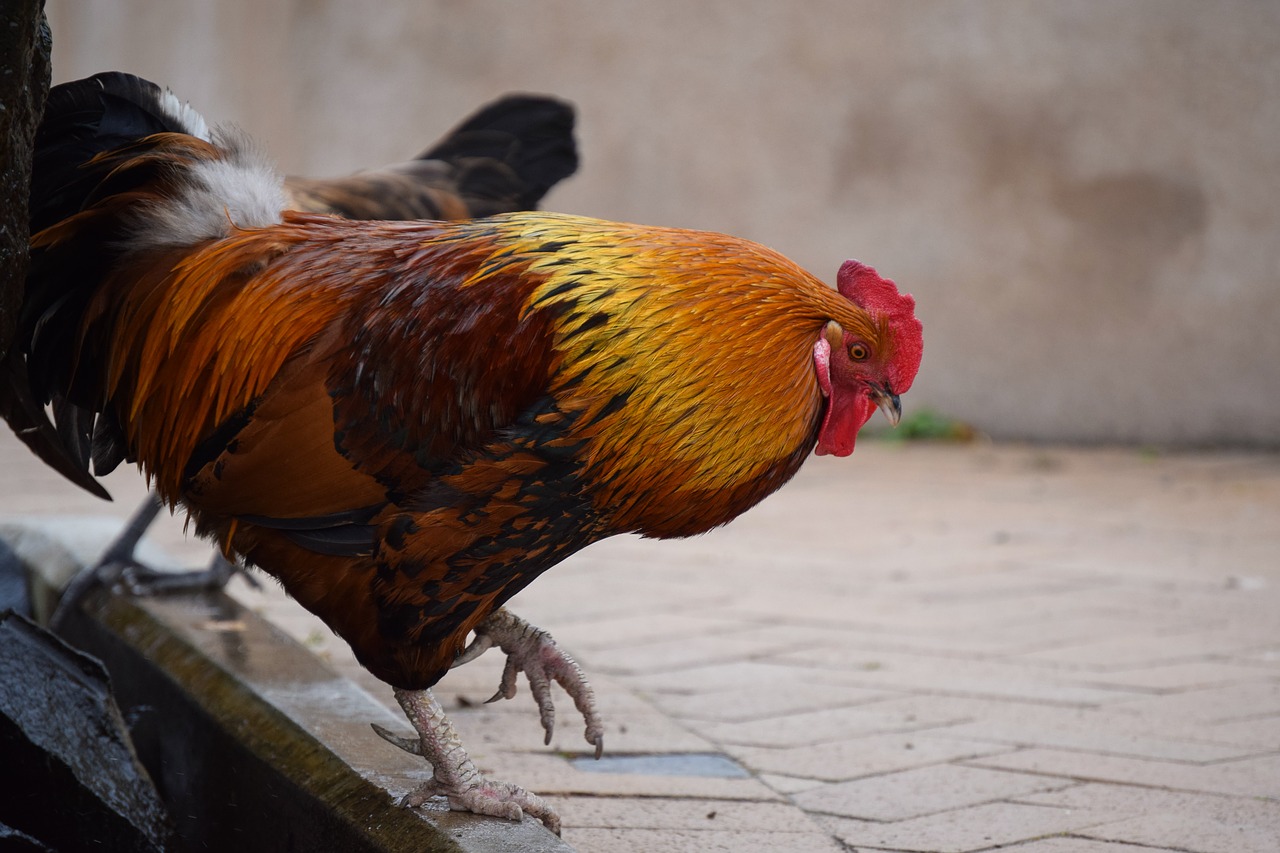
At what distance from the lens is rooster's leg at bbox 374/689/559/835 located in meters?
2.37

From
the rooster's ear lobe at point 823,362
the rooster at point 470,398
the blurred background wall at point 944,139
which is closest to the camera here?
the rooster at point 470,398

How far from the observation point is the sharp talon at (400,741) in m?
2.55

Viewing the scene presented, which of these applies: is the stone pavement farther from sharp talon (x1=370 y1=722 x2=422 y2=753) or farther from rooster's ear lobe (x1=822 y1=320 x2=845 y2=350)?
rooster's ear lobe (x1=822 y1=320 x2=845 y2=350)

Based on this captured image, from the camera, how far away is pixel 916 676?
399 cm

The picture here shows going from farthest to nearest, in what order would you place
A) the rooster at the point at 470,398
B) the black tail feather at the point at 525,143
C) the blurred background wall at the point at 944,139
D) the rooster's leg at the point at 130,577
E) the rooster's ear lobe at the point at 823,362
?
the blurred background wall at the point at 944,139, the black tail feather at the point at 525,143, the rooster's leg at the point at 130,577, the rooster's ear lobe at the point at 823,362, the rooster at the point at 470,398

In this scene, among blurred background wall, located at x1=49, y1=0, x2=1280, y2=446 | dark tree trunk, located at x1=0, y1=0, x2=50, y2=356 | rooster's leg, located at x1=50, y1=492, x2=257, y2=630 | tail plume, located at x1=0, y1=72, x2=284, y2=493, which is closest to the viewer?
dark tree trunk, located at x1=0, y1=0, x2=50, y2=356

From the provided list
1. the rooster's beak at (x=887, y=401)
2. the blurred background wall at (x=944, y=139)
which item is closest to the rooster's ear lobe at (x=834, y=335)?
the rooster's beak at (x=887, y=401)

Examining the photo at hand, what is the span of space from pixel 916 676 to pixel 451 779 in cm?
197

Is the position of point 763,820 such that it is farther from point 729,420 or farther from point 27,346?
point 27,346

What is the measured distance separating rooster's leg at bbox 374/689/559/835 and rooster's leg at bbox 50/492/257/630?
1451 mm

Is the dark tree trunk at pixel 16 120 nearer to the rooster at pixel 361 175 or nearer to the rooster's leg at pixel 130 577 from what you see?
the rooster at pixel 361 175

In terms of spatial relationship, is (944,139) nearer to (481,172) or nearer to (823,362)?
(481,172)

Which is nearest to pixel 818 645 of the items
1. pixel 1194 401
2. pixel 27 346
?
pixel 27 346

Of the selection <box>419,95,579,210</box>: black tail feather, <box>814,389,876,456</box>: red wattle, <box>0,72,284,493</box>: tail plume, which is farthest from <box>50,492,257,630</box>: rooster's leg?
<box>814,389,876,456</box>: red wattle
